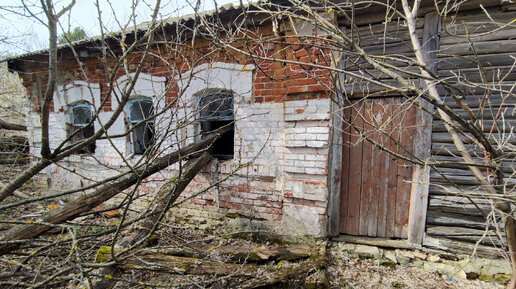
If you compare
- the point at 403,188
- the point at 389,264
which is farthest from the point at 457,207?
the point at 389,264

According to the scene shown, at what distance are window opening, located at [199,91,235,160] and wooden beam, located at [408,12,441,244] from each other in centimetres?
243

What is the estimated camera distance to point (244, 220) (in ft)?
11.8

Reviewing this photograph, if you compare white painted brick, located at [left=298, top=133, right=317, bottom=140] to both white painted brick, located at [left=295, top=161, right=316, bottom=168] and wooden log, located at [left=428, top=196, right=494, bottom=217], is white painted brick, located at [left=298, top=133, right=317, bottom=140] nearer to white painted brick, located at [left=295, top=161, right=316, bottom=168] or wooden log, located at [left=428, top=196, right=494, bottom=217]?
white painted brick, located at [left=295, top=161, right=316, bottom=168]

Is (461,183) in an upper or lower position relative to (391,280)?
upper

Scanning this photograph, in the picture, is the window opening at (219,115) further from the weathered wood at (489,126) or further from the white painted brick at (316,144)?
the weathered wood at (489,126)

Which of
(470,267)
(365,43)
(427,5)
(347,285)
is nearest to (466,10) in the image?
(427,5)

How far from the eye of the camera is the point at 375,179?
3.30 meters

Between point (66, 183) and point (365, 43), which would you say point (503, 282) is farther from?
point (66, 183)

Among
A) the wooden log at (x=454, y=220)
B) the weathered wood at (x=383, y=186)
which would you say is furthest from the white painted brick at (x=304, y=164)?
the wooden log at (x=454, y=220)

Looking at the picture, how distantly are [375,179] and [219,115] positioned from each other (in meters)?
2.59

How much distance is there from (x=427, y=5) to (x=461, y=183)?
7.37 feet

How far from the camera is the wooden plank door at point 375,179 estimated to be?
10.5ft

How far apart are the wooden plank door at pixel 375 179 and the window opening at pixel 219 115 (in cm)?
179

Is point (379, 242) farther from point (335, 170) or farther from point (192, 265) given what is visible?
point (192, 265)
